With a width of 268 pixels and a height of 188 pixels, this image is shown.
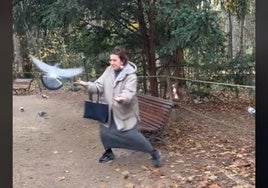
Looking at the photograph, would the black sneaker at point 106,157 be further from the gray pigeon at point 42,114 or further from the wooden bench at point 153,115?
the gray pigeon at point 42,114

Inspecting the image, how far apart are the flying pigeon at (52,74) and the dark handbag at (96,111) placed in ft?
0.51

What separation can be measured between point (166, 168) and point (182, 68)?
456mm

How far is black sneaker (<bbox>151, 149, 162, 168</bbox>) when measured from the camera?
156 centimetres

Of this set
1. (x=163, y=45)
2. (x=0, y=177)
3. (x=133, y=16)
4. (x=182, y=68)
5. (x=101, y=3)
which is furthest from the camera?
(x=163, y=45)

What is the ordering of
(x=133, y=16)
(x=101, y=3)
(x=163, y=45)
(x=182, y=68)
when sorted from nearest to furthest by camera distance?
(x=101, y=3) < (x=133, y=16) < (x=182, y=68) < (x=163, y=45)

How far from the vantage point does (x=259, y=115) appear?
1.67 ft

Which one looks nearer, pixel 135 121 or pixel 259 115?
pixel 259 115

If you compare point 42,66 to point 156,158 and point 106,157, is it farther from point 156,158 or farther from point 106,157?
point 156,158

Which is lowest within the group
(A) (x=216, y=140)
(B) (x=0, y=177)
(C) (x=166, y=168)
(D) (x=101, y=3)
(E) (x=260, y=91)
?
(C) (x=166, y=168)

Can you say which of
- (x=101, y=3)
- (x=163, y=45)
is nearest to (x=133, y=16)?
(x=101, y=3)

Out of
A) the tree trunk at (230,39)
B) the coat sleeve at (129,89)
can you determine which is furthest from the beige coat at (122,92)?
the tree trunk at (230,39)

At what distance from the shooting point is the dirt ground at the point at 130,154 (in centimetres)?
132

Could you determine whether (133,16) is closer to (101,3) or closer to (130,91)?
(101,3)

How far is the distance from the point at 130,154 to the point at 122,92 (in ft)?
1.15
